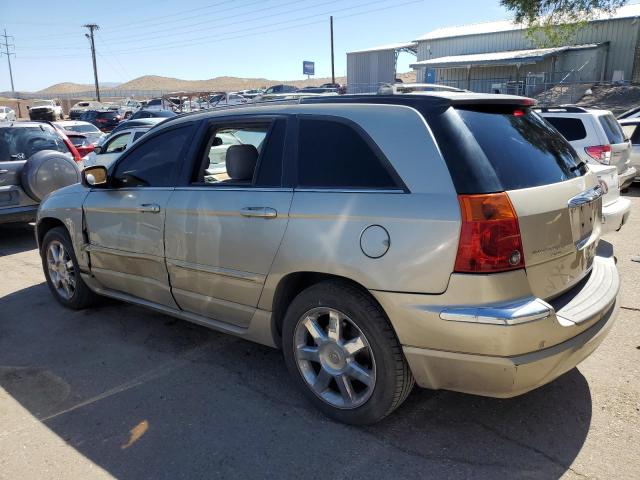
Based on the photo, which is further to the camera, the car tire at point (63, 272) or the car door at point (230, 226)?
the car tire at point (63, 272)

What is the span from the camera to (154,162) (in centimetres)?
418

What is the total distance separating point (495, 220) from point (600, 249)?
1.52 metres

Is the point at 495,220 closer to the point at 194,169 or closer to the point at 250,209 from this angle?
the point at 250,209

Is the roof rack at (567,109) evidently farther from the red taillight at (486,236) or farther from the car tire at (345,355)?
the car tire at (345,355)

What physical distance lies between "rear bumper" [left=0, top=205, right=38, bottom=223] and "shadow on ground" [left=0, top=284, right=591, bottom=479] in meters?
3.89

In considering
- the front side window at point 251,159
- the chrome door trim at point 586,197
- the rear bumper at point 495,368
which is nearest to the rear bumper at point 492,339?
the rear bumper at point 495,368

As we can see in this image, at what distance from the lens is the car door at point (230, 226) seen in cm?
326

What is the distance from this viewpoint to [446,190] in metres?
2.57

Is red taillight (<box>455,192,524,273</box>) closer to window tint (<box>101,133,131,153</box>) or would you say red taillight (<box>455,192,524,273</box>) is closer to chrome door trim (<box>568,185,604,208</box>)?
chrome door trim (<box>568,185,604,208</box>)

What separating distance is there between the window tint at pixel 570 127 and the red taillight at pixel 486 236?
6901 millimetres

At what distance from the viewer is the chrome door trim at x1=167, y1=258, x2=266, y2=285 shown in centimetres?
331

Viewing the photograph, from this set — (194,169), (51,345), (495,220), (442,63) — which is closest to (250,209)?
(194,169)

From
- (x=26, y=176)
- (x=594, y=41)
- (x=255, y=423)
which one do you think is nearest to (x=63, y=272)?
(x=255, y=423)

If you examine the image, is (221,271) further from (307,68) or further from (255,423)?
(307,68)
